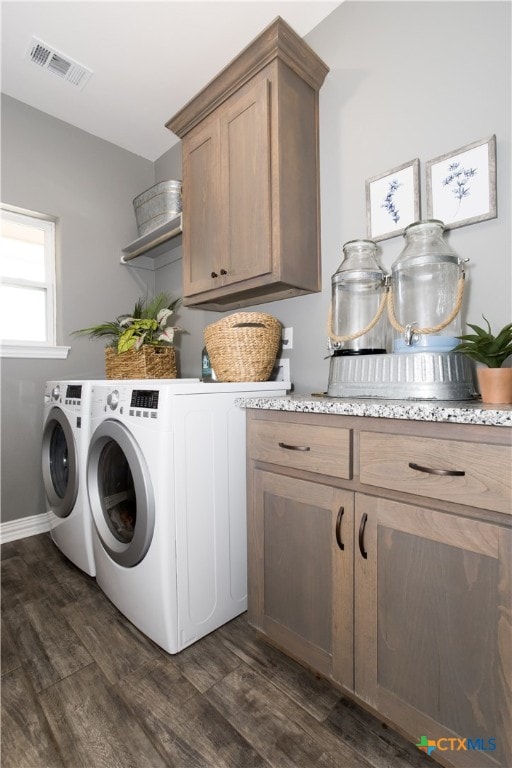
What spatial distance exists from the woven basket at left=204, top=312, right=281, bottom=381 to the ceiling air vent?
1.68 meters

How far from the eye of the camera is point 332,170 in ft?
5.67

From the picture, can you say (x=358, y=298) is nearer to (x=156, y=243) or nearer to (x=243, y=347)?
(x=243, y=347)

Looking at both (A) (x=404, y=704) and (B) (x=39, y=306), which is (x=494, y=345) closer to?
(A) (x=404, y=704)

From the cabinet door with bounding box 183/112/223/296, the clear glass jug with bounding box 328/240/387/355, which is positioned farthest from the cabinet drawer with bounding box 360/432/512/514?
the cabinet door with bounding box 183/112/223/296

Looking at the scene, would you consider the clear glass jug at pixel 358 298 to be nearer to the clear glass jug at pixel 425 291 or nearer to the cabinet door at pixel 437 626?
the clear glass jug at pixel 425 291

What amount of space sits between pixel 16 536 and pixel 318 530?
2059mm

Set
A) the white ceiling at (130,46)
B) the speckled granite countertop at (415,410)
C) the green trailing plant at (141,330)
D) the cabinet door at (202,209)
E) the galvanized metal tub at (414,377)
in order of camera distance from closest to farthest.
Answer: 1. the speckled granite countertop at (415,410)
2. the galvanized metal tub at (414,377)
3. the white ceiling at (130,46)
4. the cabinet door at (202,209)
5. the green trailing plant at (141,330)

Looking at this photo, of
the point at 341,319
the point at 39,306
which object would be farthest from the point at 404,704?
the point at 39,306

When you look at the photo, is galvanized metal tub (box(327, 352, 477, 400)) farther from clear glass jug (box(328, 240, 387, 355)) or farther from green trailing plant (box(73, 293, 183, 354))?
green trailing plant (box(73, 293, 183, 354))

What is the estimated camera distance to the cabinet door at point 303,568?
1.07 m

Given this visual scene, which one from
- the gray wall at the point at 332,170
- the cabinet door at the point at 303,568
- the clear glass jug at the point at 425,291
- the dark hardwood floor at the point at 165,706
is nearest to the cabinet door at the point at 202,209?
the gray wall at the point at 332,170

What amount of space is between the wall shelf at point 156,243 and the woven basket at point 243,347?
0.92m

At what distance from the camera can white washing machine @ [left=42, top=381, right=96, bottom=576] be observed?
1.75 metres

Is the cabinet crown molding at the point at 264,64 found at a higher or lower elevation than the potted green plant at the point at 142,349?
higher
